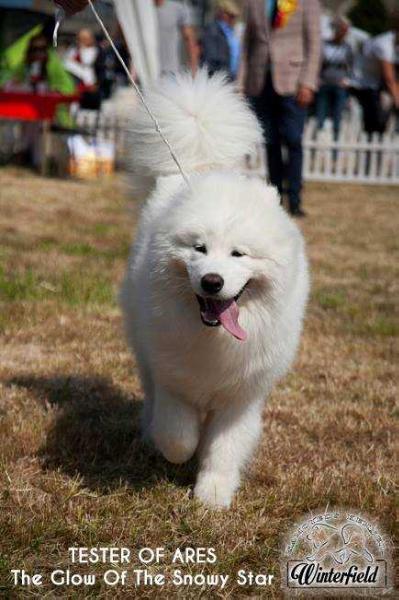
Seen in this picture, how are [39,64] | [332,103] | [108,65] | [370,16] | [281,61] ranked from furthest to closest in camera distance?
1. [370,16]
2. [108,65]
3. [332,103]
4. [39,64]
5. [281,61]

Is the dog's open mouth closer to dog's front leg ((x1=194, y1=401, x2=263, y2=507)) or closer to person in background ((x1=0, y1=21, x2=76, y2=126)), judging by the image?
dog's front leg ((x1=194, y1=401, x2=263, y2=507))

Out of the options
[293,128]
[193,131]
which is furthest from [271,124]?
[193,131]

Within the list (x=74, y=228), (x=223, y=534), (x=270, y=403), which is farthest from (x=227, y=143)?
(x=74, y=228)

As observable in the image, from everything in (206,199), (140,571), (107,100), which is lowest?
(140,571)

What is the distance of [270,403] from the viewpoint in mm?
4070

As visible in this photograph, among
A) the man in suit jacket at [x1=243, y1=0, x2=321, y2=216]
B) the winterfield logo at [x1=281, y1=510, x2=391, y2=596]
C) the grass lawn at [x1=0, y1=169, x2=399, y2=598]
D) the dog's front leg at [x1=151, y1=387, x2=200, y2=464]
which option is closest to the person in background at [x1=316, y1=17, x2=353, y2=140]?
the man in suit jacket at [x1=243, y1=0, x2=321, y2=216]

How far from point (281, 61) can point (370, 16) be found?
25.2 metres

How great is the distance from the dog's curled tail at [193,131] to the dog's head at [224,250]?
80 centimetres

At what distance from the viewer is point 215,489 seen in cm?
299

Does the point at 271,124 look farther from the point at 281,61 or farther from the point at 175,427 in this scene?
the point at 175,427

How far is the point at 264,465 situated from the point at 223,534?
24.9 inches

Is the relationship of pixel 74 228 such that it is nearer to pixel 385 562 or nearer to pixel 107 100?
pixel 385 562

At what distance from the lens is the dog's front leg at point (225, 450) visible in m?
3.01

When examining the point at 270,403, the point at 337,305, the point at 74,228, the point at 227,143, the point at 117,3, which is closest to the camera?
the point at 227,143
